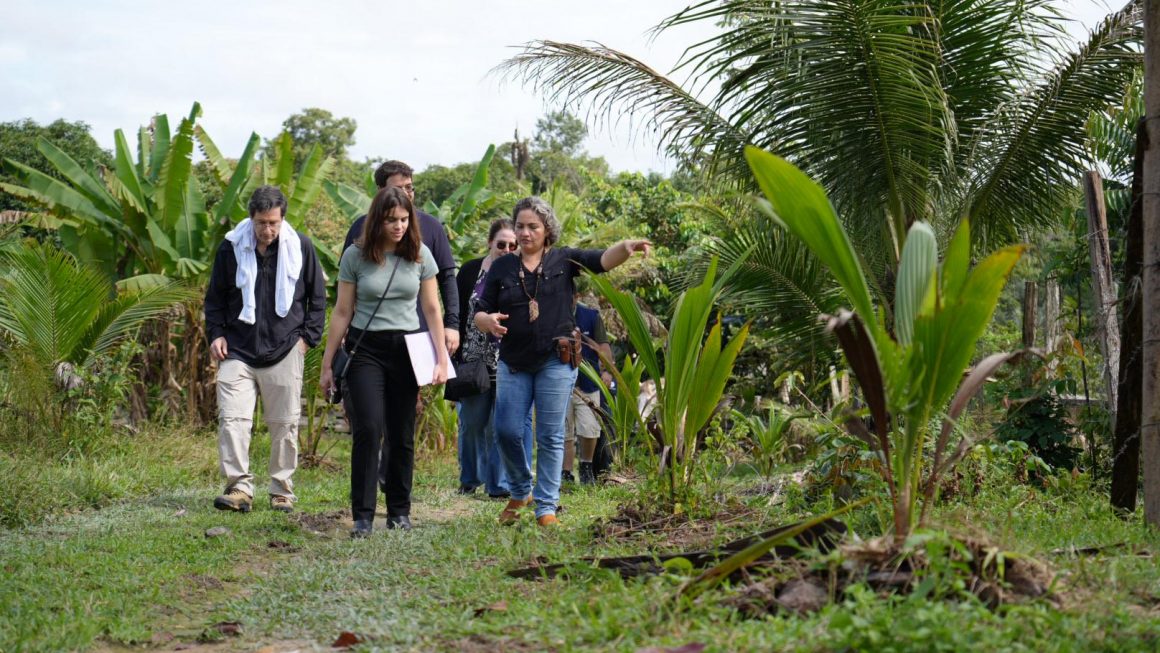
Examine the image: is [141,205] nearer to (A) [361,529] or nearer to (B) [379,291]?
(B) [379,291]

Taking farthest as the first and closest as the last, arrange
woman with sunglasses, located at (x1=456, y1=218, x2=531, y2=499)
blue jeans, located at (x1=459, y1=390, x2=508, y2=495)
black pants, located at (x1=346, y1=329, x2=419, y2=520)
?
blue jeans, located at (x1=459, y1=390, x2=508, y2=495) → woman with sunglasses, located at (x1=456, y1=218, x2=531, y2=499) → black pants, located at (x1=346, y1=329, x2=419, y2=520)

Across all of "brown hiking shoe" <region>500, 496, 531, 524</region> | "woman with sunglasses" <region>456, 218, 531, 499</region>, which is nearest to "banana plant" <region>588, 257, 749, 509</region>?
"brown hiking shoe" <region>500, 496, 531, 524</region>

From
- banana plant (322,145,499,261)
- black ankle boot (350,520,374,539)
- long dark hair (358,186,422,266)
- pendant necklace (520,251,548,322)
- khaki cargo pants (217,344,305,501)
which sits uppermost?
banana plant (322,145,499,261)

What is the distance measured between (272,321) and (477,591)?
3517 millimetres

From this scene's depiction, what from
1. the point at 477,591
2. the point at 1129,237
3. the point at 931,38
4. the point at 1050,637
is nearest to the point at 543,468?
the point at 477,591

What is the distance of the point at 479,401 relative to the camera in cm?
809

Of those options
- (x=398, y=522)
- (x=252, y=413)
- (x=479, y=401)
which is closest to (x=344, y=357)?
(x=398, y=522)

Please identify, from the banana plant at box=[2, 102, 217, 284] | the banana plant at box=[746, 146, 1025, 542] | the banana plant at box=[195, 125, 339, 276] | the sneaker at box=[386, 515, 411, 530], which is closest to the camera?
the banana plant at box=[746, 146, 1025, 542]

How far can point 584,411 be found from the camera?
934 centimetres

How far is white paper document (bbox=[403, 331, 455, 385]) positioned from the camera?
6.19 meters

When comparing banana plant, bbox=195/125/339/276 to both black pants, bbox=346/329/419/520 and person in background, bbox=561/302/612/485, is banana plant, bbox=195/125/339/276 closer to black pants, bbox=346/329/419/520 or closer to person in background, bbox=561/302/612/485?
person in background, bbox=561/302/612/485

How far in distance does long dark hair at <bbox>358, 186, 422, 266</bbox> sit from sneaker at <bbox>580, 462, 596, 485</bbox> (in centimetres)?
359

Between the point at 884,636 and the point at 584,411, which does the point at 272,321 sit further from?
the point at 884,636

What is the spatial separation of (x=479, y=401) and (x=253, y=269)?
5.77 ft
